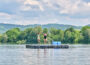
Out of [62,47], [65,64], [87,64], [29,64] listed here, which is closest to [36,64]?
[29,64]

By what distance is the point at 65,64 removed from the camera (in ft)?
237

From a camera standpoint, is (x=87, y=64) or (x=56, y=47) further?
(x=56, y=47)

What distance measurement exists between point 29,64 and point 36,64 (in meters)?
1.62

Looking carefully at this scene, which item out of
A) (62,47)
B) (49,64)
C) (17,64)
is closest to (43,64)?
(49,64)

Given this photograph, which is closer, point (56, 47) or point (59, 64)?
point (59, 64)

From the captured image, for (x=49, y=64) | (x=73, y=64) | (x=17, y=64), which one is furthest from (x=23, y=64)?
(x=73, y=64)

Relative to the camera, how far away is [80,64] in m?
72.7

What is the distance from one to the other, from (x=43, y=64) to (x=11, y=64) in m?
7.50

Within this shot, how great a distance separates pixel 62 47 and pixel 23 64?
99.4 meters

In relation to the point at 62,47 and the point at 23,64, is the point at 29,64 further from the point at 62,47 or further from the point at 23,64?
the point at 62,47

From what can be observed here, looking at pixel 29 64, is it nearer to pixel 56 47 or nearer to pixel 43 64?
pixel 43 64

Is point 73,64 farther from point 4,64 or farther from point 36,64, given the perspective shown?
point 4,64

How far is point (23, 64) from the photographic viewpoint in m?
72.9

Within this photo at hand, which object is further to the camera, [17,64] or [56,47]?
[56,47]
